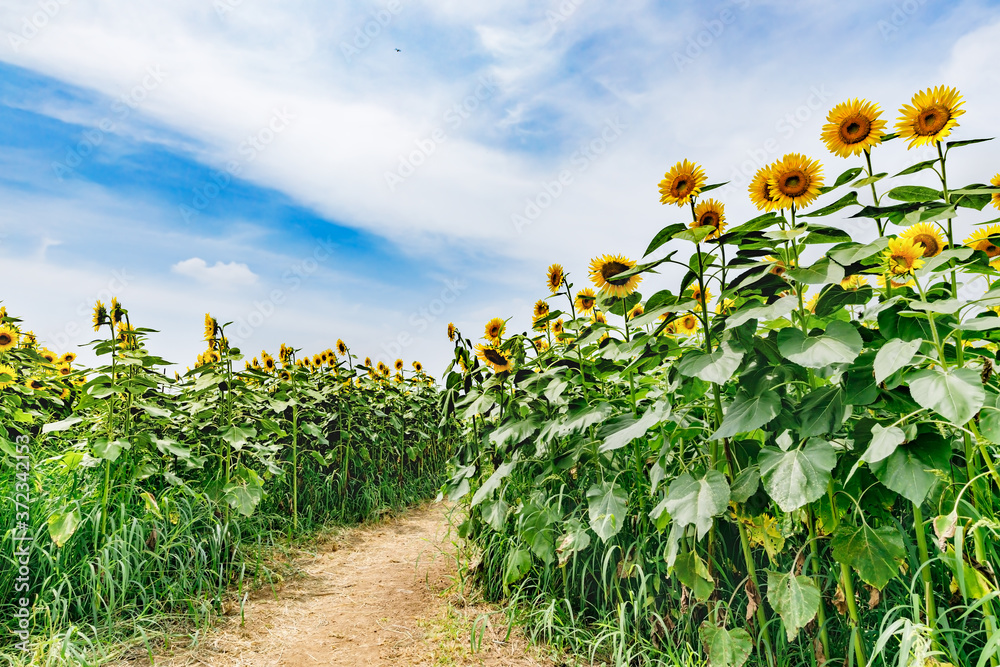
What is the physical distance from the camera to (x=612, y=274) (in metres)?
2.60

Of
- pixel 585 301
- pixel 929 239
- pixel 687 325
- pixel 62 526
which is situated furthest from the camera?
pixel 585 301

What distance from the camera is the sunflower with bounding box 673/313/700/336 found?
3033 millimetres

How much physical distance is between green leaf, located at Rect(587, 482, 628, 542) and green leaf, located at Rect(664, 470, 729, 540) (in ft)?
1.34

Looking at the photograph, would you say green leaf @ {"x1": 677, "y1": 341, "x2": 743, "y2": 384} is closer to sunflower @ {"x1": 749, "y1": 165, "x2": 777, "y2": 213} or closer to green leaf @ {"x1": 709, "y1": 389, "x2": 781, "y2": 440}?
green leaf @ {"x1": 709, "y1": 389, "x2": 781, "y2": 440}

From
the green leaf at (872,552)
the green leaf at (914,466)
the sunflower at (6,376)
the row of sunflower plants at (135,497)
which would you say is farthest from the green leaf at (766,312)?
the sunflower at (6,376)

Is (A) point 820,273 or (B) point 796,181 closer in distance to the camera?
(A) point 820,273

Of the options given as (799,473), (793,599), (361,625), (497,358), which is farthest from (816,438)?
(361,625)

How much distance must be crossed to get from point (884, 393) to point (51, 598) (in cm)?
390

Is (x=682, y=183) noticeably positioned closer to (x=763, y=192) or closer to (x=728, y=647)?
(x=763, y=192)

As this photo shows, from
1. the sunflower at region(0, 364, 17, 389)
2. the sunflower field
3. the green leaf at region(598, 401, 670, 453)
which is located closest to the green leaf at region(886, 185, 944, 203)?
the sunflower field

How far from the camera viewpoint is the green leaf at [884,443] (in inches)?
61.6

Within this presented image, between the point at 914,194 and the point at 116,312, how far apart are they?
12.8ft

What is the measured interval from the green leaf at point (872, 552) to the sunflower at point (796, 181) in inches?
41.7

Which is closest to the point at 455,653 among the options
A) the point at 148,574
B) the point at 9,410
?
the point at 148,574
